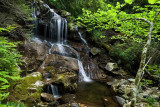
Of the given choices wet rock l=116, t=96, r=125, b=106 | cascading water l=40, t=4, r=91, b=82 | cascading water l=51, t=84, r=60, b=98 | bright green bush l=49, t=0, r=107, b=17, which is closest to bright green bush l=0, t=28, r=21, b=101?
cascading water l=51, t=84, r=60, b=98

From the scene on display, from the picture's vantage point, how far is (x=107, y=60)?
12.5 meters

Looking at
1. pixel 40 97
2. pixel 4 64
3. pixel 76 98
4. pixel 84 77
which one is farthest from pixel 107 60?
pixel 4 64

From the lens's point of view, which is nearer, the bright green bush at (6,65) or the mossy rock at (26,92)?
the bright green bush at (6,65)

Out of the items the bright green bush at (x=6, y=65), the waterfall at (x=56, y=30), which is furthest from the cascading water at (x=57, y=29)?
the bright green bush at (x=6, y=65)

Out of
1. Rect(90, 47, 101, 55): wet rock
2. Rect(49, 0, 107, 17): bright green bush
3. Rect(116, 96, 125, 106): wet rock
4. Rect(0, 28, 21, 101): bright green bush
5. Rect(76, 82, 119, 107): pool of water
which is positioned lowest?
Rect(76, 82, 119, 107): pool of water

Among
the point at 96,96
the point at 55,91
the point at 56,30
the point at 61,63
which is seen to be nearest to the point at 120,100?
the point at 96,96

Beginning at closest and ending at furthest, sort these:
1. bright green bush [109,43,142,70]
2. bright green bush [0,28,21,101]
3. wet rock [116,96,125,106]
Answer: bright green bush [0,28,21,101] < wet rock [116,96,125,106] < bright green bush [109,43,142,70]

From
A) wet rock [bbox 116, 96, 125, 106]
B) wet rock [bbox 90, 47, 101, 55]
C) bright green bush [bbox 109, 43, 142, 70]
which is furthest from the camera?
wet rock [bbox 90, 47, 101, 55]

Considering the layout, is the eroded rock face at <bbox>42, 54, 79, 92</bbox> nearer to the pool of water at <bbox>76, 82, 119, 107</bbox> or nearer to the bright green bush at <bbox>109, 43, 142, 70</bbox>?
the pool of water at <bbox>76, 82, 119, 107</bbox>

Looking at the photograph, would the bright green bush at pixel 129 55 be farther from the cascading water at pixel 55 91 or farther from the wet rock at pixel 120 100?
the cascading water at pixel 55 91

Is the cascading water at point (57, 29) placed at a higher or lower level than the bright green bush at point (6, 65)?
higher

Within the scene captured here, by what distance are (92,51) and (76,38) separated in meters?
2.44

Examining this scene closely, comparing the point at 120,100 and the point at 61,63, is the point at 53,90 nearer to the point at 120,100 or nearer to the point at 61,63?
the point at 61,63

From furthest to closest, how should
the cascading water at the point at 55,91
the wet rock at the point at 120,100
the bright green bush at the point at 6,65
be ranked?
1. the cascading water at the point at 55,91
2. the wet rock at the point at 120,100
3. the bright green bush at the point at 6,65
